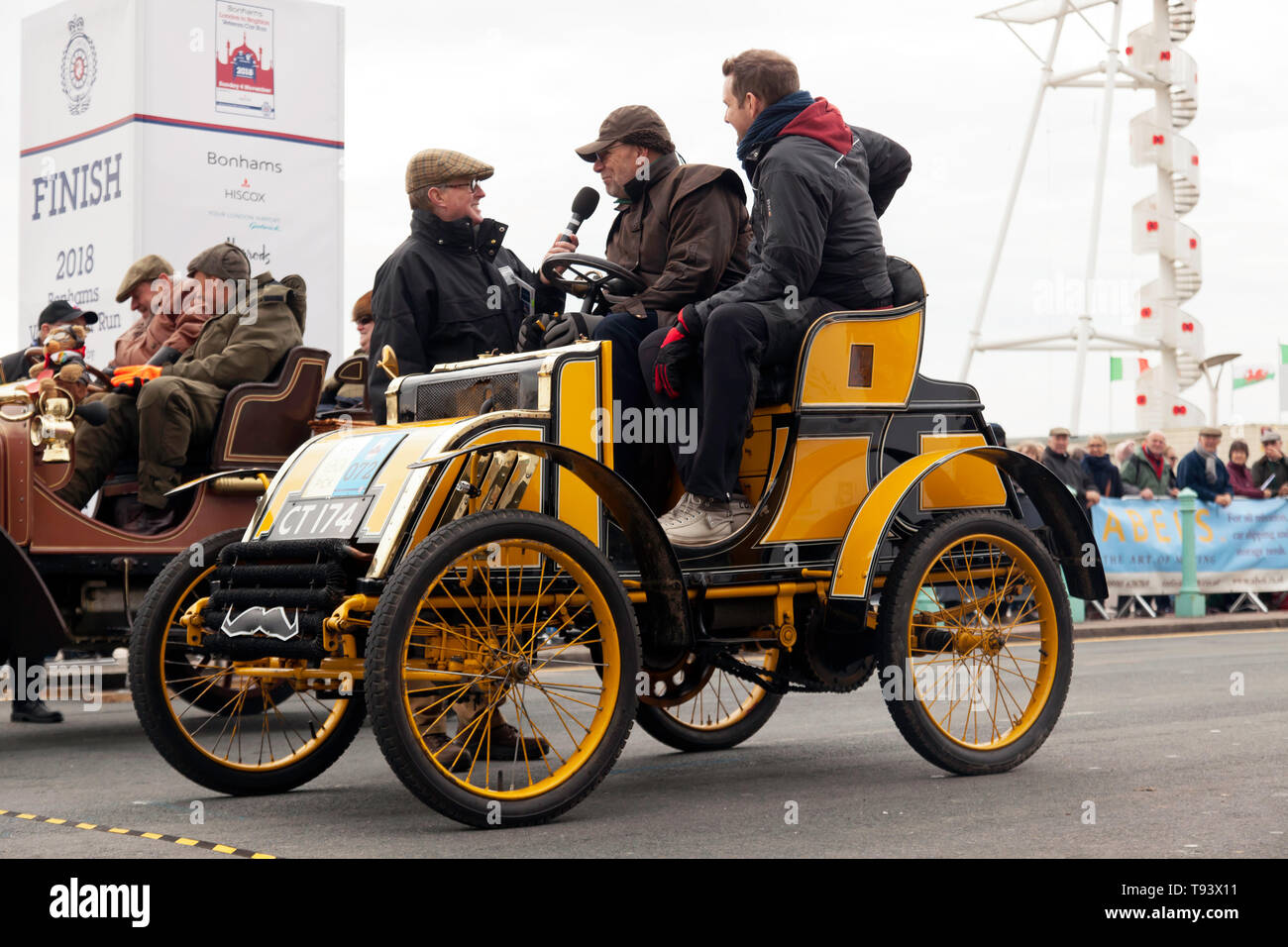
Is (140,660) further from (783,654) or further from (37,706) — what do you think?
(37,706)

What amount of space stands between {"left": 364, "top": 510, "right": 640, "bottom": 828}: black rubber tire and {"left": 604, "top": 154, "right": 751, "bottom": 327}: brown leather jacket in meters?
1.32

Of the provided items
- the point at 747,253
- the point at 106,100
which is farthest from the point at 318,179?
the point at 747,253

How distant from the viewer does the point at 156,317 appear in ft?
31.3

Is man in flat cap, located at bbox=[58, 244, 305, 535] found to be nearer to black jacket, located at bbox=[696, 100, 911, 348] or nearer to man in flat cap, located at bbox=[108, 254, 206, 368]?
man in flat cap, located at bbox=[108, 254, 206, 368]

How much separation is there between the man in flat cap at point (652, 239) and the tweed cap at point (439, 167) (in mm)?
858

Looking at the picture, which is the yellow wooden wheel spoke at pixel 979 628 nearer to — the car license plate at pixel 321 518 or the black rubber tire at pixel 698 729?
the black rubber tire at pixel 698 729

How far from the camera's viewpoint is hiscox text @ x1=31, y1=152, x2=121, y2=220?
1110 cm

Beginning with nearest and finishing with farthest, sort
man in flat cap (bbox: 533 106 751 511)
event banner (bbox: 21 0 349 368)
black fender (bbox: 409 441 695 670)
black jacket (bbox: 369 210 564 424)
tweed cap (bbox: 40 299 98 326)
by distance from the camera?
1. black fender (bbox: 409 441 695 670)
2. man in flat cap (bbox: 533 106 751 511)
3. black jacket (bbox: 369 210 564 424)
4. tweed cap (bbox: 40 299 98 326)
5. event banner (bbox: 21 0 349 368)

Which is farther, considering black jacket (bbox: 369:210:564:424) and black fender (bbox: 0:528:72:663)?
black fender (bbox: 0:528:72:663)

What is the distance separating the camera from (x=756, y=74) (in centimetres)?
629

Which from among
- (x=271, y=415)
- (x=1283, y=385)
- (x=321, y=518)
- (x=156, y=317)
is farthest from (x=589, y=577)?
(x=1283, y=385)

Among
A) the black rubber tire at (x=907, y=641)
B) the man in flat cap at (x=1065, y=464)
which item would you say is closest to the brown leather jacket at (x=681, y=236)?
the black rubber tire at (x=907, y=641)

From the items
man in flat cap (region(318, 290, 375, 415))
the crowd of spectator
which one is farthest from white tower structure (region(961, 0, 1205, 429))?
man in flat cap (region(318, 290, 375, 415))
